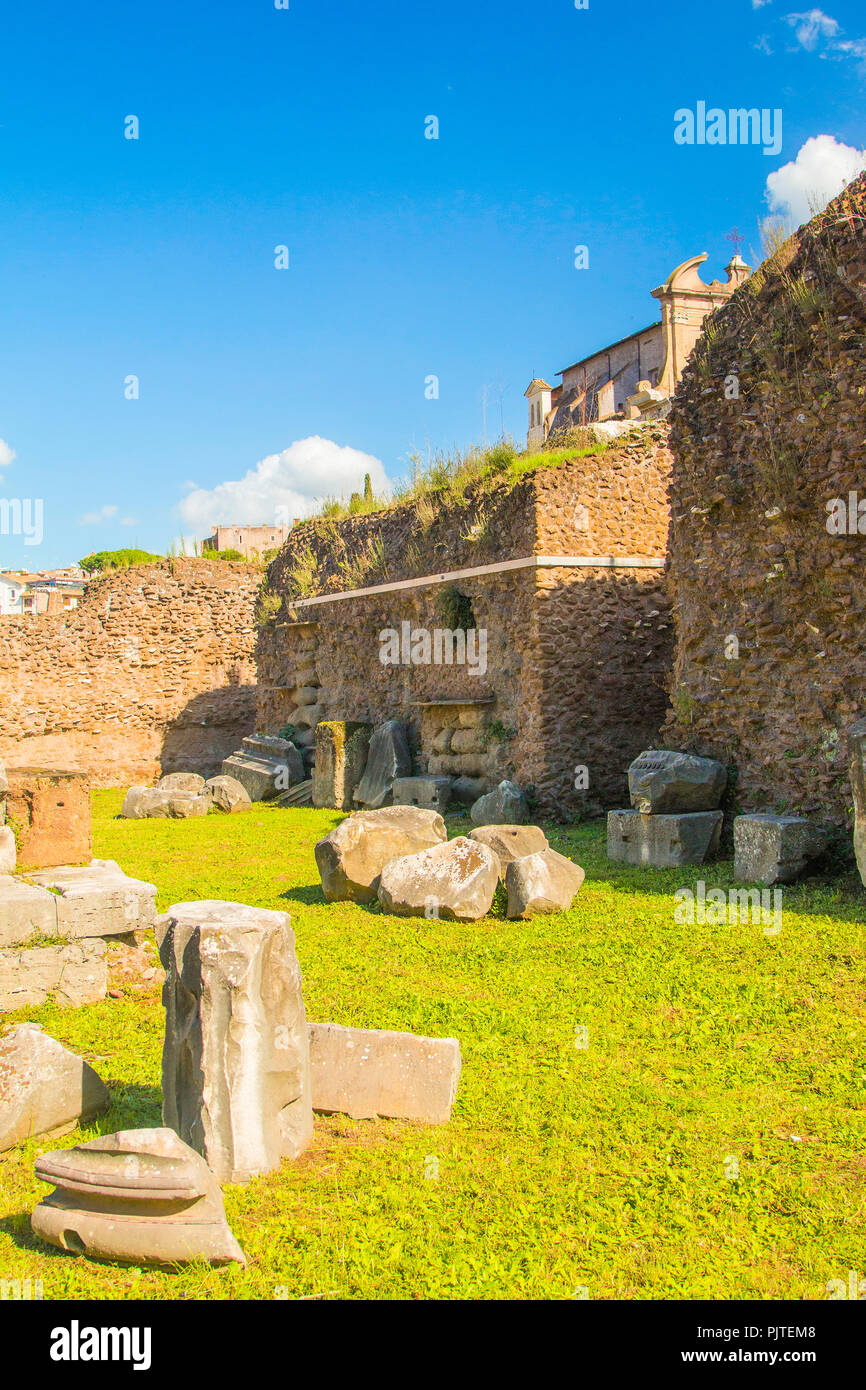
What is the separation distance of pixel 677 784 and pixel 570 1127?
4924 millimetres

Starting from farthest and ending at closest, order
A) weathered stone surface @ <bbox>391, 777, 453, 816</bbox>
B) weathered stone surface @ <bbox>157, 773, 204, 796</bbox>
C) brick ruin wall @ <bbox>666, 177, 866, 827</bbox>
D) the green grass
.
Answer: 1. weathered stone surface @ <bbox>157, 773, 204, 796</bbox>
2. weathered stone surface @ <bbox>391, 777, 453, 816</bbox>
3. brick ruin wall @ <bbox>666, 177, 866, 827</bbox>
4. the green grass

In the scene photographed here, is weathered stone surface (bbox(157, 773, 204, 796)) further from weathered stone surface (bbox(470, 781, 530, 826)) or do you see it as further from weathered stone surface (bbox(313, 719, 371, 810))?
weathered stone surface (bbox(470, 781, 530, 826))

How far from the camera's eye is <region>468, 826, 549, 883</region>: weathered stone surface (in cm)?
795

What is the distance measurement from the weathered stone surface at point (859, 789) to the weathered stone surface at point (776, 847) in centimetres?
49

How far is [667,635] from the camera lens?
12.1 meters

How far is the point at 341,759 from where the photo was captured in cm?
1442

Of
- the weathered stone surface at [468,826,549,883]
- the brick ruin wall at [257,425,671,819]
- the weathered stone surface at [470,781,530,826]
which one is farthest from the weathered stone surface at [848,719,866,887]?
the weathered stone surface at [470,781,530,826]

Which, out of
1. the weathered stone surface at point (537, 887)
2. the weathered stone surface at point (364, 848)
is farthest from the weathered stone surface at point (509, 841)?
the weathered stone surface at point (364, 848)

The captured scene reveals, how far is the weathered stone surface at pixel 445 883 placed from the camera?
7.29m

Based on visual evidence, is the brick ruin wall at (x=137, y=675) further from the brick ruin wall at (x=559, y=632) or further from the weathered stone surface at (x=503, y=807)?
the weathered stone surface at (x=503, y=807)

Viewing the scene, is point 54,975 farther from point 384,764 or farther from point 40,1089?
point 384,764

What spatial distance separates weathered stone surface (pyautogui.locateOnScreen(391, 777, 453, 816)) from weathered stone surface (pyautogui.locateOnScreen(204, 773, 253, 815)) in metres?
2.95
